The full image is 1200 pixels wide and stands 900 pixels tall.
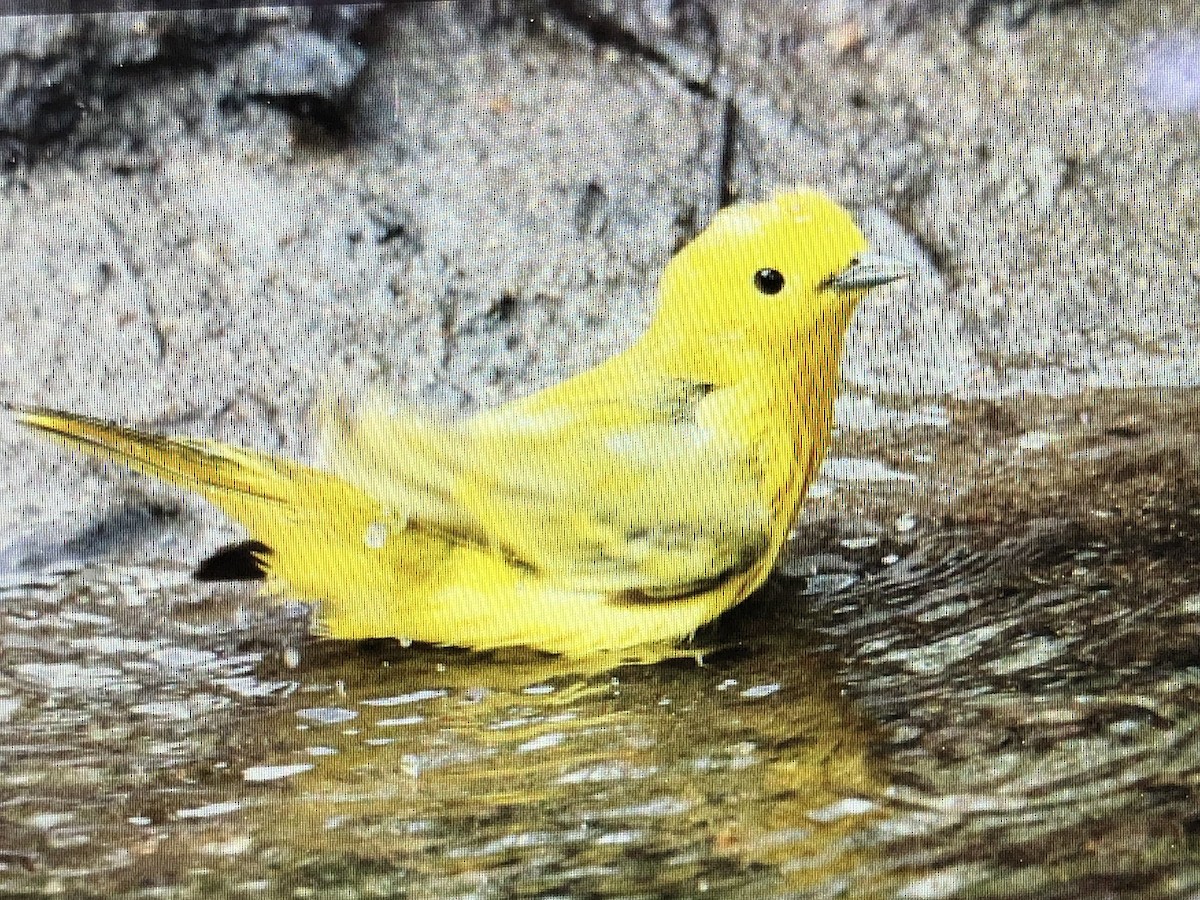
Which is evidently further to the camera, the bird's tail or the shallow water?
the bird's tail

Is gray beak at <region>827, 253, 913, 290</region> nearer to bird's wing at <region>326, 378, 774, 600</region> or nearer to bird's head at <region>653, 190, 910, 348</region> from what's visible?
bird's head at <region>653, 190, 910, 348</region>

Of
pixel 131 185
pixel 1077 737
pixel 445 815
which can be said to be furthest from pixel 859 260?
pixel 131 185

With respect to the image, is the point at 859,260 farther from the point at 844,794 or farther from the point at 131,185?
the point at 131,185

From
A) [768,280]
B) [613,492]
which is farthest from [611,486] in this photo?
[768,280]

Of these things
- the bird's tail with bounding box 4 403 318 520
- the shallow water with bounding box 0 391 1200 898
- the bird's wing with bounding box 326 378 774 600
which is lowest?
the shallow water with bounding box 0 391 1200 898

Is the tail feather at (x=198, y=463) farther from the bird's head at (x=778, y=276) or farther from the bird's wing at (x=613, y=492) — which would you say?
the bird's head at (x=778, y=276)

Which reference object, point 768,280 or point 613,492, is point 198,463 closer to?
point 613,492

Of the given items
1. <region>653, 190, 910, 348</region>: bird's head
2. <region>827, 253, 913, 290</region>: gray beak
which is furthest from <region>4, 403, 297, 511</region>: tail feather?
<region>827, 253, 913, 290</region>: gray beak
